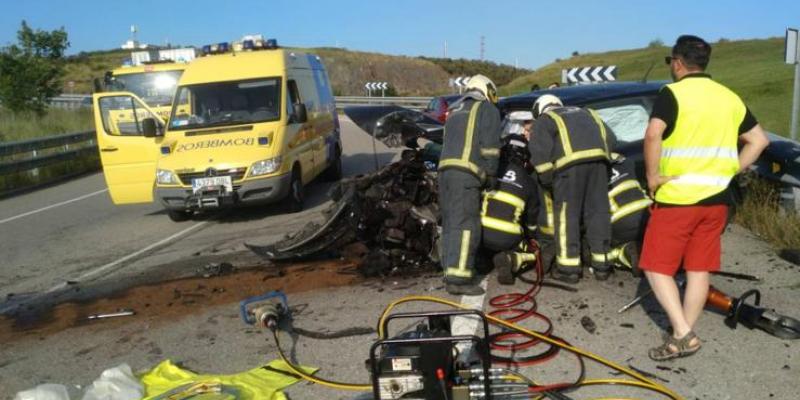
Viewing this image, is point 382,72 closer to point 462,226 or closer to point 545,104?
point 545,104

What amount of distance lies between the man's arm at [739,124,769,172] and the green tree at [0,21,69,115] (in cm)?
2516

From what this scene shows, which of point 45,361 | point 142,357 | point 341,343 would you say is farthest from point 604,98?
point 45,361

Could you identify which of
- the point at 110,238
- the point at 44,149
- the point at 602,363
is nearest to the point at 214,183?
the point at 110,238

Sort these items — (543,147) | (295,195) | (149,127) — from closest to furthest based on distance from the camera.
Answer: (543,147), (149,127), (295,195)

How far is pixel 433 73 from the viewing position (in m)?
75.3

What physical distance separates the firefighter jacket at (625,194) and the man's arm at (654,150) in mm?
1630

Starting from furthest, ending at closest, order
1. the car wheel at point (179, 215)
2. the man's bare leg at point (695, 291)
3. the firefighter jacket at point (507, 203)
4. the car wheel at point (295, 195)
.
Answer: the car wheel at point (179, 215) < the car wheel at point (295, 195) < the firefighter jacket at point (507, 203) < the man's bare leg at point (695, 291)

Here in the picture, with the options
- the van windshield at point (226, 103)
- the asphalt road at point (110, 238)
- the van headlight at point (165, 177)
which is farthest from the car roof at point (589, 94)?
the van headlight at point (165, 177)

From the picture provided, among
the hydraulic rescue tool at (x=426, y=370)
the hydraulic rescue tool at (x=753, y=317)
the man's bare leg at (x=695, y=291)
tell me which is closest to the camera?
the hydraulic rescue tool at (x=426, y=370)

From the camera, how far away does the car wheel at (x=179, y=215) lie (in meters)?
10.4

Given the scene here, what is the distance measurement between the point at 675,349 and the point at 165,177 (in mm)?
7455

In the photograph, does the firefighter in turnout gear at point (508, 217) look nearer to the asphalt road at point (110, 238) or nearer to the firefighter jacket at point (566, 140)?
the firefighter jacket at point (566, 140)

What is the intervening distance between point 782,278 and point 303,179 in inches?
275

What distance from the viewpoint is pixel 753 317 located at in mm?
4516
